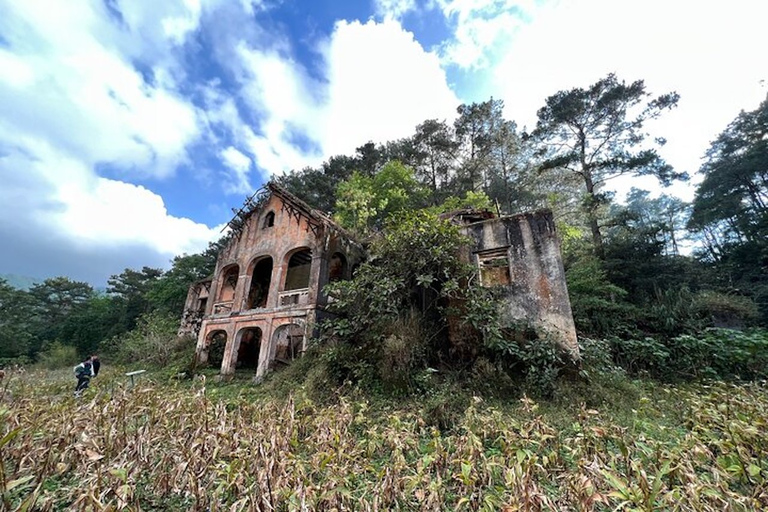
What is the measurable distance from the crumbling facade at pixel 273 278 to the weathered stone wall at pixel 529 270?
18.4 ft

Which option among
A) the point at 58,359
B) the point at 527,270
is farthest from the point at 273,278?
the point at 58,359

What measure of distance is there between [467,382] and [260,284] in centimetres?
1194

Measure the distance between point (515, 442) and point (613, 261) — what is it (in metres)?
13.9

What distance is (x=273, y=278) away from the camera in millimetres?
13688

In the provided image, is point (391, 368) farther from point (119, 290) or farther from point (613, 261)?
point (119, 290)

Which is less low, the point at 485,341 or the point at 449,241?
the point at 449,241

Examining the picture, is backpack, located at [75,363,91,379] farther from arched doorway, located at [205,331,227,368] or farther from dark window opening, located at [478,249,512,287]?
dark window opening, located at [478,249,512,287]

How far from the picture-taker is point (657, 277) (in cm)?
1444

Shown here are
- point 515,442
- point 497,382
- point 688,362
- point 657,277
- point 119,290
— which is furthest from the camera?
point 119,290

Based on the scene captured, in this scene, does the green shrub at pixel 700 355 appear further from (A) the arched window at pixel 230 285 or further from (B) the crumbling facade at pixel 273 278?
(A) the arched window at pixel 230 285

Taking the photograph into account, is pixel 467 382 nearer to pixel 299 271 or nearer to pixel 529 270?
pixel 529 270

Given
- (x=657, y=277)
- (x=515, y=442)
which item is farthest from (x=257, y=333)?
(x=657, y=277)

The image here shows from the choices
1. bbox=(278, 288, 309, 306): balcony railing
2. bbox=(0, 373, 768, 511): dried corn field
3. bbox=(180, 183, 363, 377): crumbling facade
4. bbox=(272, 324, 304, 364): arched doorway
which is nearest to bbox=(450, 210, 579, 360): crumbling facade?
bbox=(0, 373, 768, 511): dried corn field

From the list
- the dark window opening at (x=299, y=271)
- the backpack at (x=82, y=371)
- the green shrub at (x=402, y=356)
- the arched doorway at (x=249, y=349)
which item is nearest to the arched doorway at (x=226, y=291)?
the arched doorway at (x=249, y=349)
